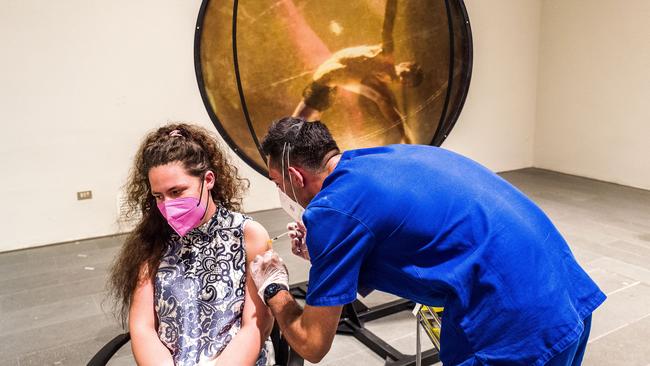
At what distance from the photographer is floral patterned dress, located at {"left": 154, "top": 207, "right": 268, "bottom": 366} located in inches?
Result: 60.4

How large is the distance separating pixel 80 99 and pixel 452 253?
339cm

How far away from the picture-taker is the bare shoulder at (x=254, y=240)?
5.28ft

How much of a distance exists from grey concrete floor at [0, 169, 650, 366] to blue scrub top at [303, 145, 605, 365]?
1.23 meters

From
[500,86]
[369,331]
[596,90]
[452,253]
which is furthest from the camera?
[500,86]

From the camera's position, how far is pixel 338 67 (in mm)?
4527

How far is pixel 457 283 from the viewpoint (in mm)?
1188

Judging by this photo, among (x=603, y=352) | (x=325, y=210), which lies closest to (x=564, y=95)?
(x=603, y=352)

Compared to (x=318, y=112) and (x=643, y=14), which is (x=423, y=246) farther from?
(x=643, y=14)

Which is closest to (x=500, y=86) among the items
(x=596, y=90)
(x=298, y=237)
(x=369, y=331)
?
(x=596, y=90)

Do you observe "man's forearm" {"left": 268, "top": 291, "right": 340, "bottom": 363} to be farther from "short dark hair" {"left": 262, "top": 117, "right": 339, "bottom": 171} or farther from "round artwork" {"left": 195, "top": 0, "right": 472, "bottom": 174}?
"round artwork" {"left": 195, "top": 0, "right": 472, "bottom": 174}

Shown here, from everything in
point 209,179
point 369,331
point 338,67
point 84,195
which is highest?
point 338,67

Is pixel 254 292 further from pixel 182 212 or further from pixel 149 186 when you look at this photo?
pixel 149 186

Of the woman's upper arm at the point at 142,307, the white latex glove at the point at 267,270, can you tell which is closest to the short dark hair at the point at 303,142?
the white latex glove at the point at 267,270

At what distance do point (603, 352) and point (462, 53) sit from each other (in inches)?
127
